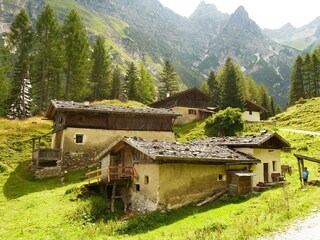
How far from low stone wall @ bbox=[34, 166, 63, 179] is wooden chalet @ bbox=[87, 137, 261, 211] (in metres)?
10.8

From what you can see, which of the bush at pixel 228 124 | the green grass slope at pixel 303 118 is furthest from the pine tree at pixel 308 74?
the bush at pixel 228 124

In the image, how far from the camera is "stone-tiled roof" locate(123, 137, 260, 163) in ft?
64.2

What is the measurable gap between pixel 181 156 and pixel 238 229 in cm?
740

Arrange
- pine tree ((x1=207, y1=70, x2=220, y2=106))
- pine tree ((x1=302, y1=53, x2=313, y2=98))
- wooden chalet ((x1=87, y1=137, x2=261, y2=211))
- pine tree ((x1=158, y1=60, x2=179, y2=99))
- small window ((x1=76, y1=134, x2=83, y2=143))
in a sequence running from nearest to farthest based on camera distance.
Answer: wooden chalet ((x1=87, y1=137, x2=261, y2=211))
small window ((x1=76, y1=134, x2=83, y2=143))
pine tree ((x1=207, y1=70, x2=220, y2=106))
pine tree ((x1=302, y1=53, x2=313, y2=98))
pine tree ((x1=158, y1=60, x2=179, y2=99))

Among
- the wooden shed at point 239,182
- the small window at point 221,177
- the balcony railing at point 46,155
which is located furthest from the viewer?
the balcony railing at point 46,155

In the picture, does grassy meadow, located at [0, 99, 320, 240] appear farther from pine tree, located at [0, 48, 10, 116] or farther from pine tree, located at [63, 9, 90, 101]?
pine tree, located at [63, 9, 90, 101]

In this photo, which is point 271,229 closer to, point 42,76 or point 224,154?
point 224,154

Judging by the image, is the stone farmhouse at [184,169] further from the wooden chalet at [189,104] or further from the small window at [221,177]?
the wooden chalet at [189,104]

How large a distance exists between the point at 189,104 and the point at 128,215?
145 ft

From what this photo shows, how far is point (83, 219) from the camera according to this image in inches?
774

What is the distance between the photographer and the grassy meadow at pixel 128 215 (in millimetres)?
14219

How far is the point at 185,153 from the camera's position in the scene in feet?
68.7

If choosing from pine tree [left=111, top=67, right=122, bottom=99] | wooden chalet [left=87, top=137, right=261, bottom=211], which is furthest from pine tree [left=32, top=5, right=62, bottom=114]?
wooden chalet [left=87, top=137, right=261, bottom=211]

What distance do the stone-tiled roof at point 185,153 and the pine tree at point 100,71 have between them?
46534 mm
